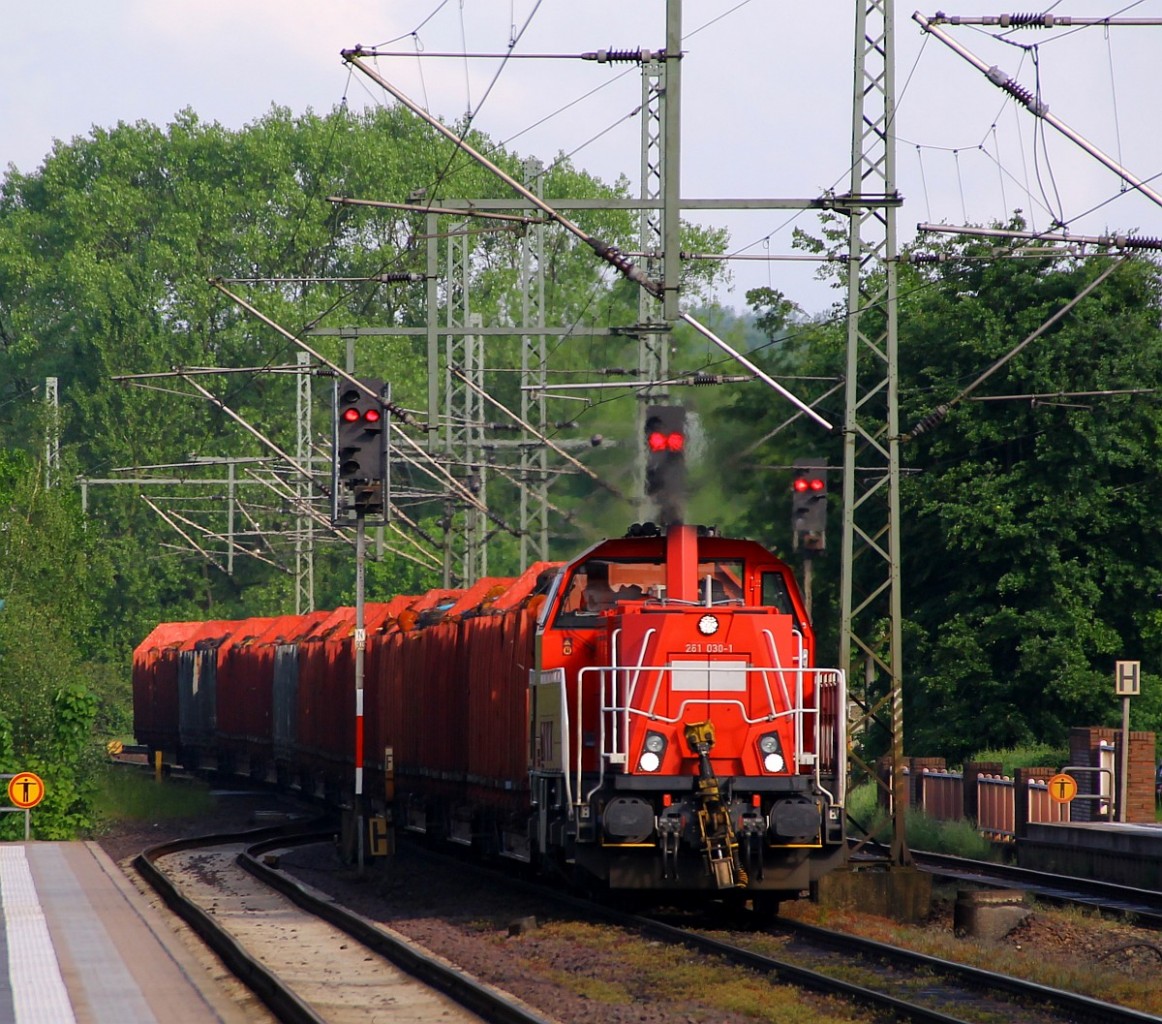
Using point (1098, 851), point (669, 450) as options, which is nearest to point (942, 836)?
point (1098, 851)

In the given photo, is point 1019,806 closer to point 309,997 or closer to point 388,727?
point 388,727

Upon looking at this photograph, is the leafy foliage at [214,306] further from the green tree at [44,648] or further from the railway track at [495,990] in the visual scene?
the railway track at [495,990]

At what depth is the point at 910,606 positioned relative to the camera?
3841 cm

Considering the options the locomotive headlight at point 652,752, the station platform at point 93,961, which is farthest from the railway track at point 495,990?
the locomotive headlight at point 652,752

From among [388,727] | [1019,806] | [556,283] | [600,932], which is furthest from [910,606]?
[556,283]

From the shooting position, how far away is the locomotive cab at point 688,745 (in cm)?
1573

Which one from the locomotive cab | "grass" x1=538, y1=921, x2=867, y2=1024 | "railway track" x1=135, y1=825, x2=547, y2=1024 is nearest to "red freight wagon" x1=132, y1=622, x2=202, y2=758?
"railway track" x1=135, y1=825, x2=547, y2=1024

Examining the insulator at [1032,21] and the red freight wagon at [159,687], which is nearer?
the insulator at [1032,21]

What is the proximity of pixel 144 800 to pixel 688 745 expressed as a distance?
2254 centimetres

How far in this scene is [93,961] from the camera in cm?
1401

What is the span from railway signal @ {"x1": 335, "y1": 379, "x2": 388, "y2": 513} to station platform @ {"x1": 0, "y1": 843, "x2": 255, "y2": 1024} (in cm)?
546

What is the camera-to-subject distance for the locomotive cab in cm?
Result: 1573

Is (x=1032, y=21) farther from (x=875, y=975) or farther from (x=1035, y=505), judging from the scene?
(x=1035, y=505)

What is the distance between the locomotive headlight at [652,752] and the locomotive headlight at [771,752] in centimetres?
87
